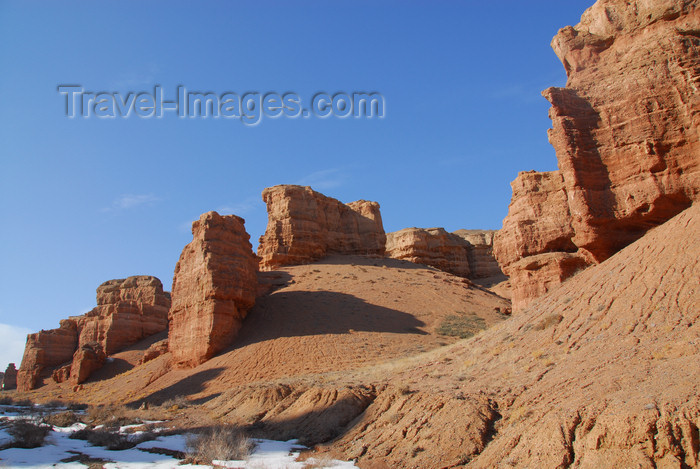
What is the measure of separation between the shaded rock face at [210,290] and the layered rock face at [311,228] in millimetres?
15532

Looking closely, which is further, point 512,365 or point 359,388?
point 359,388

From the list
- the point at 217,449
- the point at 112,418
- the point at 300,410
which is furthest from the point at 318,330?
the point at 217,449

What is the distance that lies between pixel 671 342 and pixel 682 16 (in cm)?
1182

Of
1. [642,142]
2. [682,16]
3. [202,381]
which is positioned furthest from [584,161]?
[202,381]

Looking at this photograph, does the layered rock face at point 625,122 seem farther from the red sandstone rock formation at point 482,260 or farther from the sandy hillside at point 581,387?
the red sandstone rock formation at point 482,260

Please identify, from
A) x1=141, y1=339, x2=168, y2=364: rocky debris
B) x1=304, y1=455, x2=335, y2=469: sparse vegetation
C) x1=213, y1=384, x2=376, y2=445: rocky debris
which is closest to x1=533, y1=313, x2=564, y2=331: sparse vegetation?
x1=213, y1=384, x2=376, y2=445: rocky debris

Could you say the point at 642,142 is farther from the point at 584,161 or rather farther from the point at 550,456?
the point at 550,456

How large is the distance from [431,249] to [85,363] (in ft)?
136

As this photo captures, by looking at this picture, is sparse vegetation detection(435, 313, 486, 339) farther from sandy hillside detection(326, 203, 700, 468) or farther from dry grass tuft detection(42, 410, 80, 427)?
dry grass tuft detection(42, 410, 80, 427)

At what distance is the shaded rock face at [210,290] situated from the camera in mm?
29953

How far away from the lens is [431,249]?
6444 centimetres

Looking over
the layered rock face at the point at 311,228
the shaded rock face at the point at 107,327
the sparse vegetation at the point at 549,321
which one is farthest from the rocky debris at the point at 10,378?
the sparse vegetation at the point at 549,321

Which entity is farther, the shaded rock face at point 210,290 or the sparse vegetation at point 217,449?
the shaded rock face at point 210,290

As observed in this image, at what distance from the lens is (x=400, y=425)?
11.9 m
